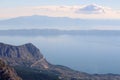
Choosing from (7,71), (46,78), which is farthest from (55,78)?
(7,71)

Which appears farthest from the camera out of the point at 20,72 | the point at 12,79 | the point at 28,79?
the point at 20,72

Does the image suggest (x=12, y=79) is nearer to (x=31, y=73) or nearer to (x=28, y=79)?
(x=28, y=79)

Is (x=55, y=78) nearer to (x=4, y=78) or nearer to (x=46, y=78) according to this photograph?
(x=46, y=78)

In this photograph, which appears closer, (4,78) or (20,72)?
(4,78)

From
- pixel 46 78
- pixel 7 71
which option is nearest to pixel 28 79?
pixel 46 78

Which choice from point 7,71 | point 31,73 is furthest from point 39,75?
point 7,71

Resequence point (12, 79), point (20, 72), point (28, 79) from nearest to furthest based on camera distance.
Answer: point (12, 79)
point (28, 79)
point (20, 72)

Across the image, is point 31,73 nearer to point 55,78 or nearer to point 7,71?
point 55,78

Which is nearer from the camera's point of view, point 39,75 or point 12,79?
point 12,79
